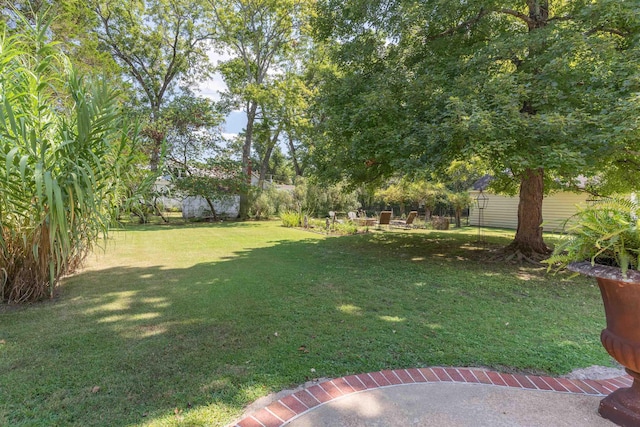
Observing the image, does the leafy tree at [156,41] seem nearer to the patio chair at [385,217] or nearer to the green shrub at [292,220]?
the green shrub at [292,220]

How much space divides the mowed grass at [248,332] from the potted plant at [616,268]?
766 millimetres

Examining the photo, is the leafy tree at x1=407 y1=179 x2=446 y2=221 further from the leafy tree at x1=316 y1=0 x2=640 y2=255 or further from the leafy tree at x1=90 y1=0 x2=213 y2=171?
the leafy tree at x1=90 y1=0 x2=213 y2=171

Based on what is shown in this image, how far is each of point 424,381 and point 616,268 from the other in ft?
4.78

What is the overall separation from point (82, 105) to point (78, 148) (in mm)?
434

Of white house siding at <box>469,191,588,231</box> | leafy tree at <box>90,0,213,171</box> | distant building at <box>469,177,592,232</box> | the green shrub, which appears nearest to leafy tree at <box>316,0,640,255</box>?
the green shrub

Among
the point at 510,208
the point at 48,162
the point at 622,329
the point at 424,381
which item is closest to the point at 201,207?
the point at 48,162

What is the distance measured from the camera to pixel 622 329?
1.92 meters

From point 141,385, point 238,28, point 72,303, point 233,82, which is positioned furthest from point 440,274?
point 233,82

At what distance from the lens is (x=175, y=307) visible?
420cm

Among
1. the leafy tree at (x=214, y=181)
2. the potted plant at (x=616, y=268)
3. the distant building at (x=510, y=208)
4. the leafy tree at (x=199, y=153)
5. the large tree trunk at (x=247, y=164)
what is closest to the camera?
the potted plant at (x=616, y=268)

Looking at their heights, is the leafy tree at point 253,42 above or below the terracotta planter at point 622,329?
above

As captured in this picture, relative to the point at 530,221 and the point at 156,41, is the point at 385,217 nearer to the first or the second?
the point at 530,221

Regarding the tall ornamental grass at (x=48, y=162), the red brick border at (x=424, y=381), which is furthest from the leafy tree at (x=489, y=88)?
the tall ornamental grass at (x=48, y=162)

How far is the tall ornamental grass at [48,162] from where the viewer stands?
10.4 feet
